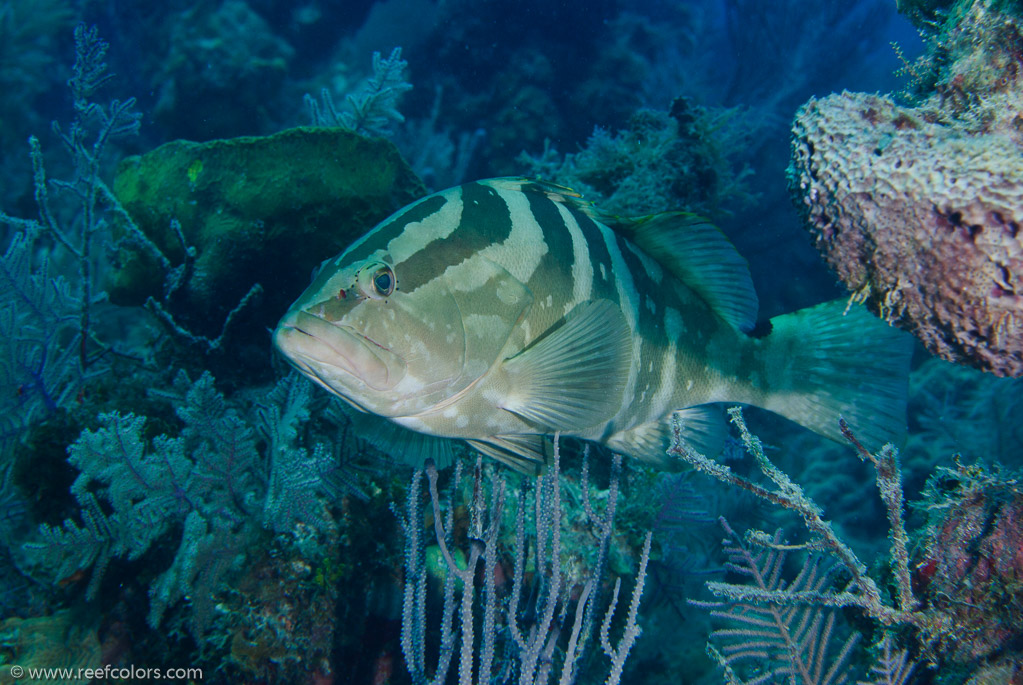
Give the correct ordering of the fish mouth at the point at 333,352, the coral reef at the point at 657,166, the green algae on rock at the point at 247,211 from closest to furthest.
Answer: the fish mouth at the point at 333,352
the green algae on rock at the point at 247,211
the coral reef at the point at 657,166

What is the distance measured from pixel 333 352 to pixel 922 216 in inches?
81.8

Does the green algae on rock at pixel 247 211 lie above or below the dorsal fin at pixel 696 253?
above

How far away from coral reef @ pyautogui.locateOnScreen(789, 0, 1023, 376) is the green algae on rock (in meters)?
3.09

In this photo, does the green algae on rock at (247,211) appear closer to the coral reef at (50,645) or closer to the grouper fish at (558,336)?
the grouper fish at (558,336)

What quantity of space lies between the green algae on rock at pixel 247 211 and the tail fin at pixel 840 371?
10.1 feet

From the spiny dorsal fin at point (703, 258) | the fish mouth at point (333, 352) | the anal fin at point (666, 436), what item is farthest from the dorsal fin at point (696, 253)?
the fish mouth at point (333, 352)

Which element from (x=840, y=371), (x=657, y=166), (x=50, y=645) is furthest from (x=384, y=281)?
(x=657, y=166)

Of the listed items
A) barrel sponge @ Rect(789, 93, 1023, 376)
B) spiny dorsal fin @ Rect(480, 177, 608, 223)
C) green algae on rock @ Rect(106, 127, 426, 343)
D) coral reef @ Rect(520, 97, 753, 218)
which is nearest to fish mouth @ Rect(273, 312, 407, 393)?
spiny dorsal fin @ Rect(480, 177, 608, 223)

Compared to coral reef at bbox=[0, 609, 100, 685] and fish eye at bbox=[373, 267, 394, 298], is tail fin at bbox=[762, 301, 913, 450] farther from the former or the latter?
coral reef at bbox=[0, 609, 100, 685]

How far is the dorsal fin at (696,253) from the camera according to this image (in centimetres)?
265

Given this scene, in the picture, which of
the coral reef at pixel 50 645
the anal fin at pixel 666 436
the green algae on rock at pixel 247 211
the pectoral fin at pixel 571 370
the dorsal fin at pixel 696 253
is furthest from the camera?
the green algae on rock at pixel 247 211

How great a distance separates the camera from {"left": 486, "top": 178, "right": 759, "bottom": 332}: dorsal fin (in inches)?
104

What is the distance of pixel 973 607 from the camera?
6.86 feet

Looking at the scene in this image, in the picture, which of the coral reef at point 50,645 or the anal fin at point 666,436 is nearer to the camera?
the coral reef at point 50,645
